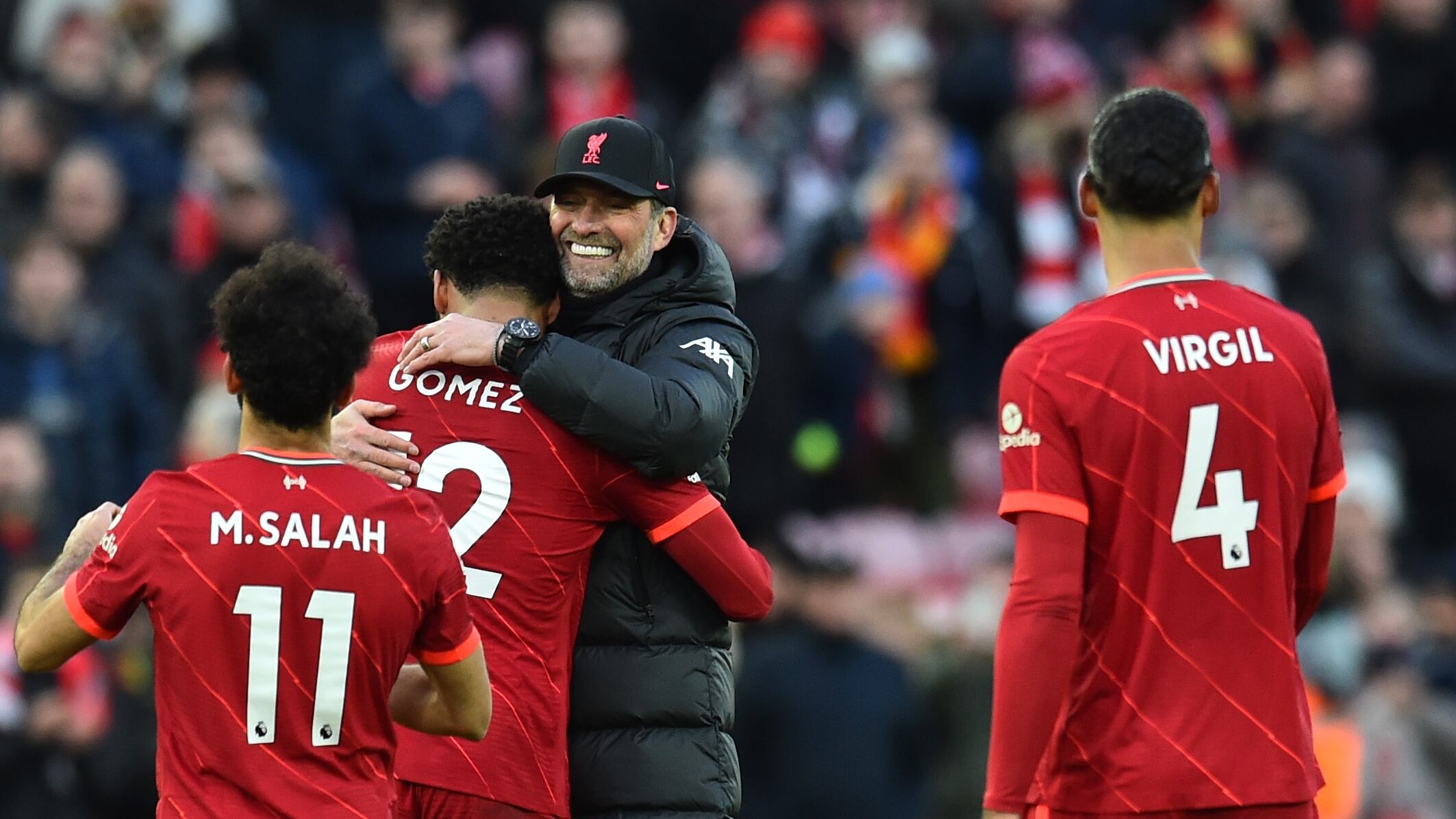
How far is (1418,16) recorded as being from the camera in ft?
48.9

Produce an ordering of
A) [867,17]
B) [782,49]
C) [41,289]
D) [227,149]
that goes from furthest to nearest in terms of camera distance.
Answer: [867,17]
[782,49]
[227,149]
[41,289]

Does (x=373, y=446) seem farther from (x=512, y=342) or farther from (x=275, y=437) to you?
(x=275, y=437)

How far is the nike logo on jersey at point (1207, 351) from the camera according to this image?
507cm

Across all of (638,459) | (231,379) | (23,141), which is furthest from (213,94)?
(231,379)

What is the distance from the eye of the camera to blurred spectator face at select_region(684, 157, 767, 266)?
11.9 m

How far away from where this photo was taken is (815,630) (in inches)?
435

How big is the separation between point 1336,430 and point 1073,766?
0.97m

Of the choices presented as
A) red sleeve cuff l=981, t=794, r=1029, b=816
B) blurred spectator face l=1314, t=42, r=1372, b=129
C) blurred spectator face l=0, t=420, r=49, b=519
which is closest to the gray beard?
red sleeve cuff l=981, t=794, r=1029, b=816

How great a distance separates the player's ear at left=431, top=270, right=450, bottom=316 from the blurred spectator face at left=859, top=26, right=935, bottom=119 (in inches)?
304

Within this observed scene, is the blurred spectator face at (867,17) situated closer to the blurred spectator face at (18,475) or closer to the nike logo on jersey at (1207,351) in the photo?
the blurred spectator face at (18,475)

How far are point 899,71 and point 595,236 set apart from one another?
7.94 metres

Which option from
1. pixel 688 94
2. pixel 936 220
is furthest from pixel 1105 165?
pixel 688 94

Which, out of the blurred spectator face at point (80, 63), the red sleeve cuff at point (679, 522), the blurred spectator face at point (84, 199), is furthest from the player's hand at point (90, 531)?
the blurred spectator face at point (80, 63)

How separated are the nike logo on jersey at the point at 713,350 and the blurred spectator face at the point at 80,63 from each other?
8.02m
